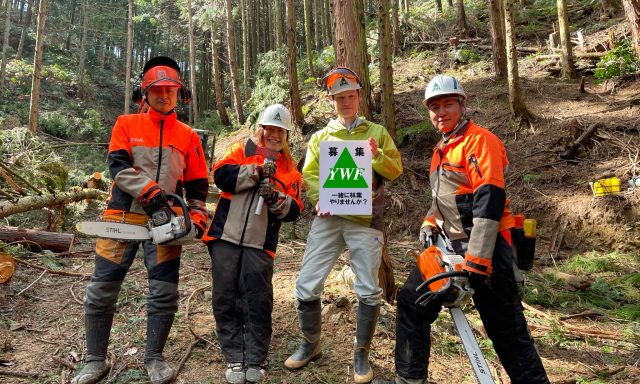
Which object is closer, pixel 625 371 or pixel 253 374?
pixel 253 374

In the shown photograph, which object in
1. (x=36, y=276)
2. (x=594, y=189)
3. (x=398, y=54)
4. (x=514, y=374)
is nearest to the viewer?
(x=514, y=374)

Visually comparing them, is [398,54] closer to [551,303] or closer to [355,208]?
[551,303]

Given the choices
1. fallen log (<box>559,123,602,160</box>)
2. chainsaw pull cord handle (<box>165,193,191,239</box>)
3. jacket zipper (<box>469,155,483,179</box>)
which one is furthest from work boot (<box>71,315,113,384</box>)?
fallen log (<box>559,123,602,160</box>)

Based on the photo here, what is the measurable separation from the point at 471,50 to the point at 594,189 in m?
9.62

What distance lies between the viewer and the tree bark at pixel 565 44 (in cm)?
1153

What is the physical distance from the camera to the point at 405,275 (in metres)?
6.11

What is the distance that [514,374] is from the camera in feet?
9.52

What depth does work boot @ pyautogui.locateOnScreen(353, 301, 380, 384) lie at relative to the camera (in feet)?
11.2

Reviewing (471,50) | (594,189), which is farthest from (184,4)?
(594,189)

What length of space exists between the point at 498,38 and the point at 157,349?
40.6 ft

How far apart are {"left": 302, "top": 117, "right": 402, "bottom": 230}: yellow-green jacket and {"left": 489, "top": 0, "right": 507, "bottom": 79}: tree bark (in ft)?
32.0

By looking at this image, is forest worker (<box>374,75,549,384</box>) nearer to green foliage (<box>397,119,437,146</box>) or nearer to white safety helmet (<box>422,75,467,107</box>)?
white safety helmet (<box>422,75,467,107</box>)

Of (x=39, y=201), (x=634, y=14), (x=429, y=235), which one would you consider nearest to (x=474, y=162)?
(x=429, y=235)

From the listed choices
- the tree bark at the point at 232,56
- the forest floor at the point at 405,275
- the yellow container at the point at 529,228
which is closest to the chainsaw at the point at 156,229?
the forest floor at the point at 405,275
